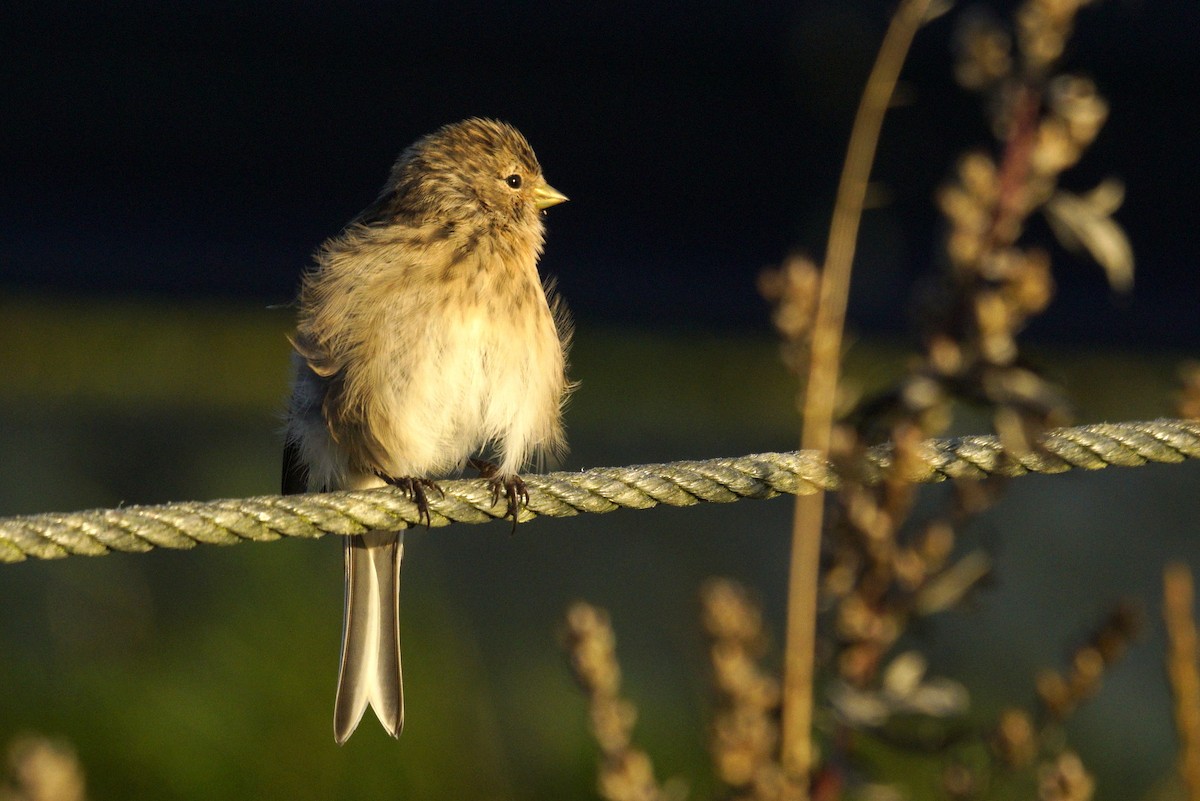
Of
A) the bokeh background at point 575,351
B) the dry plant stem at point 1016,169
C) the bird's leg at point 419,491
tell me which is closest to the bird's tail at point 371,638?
the bird's leg at point 419,491

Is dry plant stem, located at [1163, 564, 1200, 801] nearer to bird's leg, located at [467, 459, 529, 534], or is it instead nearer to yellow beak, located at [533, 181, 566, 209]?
bird's leg, located at [467, 459, 529, 534]

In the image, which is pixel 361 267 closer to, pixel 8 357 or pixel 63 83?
pixel 8 357

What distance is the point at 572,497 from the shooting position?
2.80 m

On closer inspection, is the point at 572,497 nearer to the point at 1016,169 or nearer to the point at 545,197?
the point at 1016,169

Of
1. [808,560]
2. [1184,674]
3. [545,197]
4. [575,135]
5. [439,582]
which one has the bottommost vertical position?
[439,582]

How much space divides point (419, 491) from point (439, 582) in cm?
302

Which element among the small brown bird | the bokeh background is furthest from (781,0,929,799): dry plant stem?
the bokeh background

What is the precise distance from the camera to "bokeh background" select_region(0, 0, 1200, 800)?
5.47 m

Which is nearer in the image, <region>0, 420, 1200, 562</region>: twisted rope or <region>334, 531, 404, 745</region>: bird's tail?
<region>0, 420, 1200, 562</region>: twisted rope

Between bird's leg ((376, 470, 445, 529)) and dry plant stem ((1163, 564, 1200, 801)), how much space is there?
1.68 m

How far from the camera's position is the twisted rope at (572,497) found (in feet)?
8.26

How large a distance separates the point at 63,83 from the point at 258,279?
1.42m

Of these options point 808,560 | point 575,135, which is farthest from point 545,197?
point 575,135

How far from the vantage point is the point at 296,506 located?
2732mm
